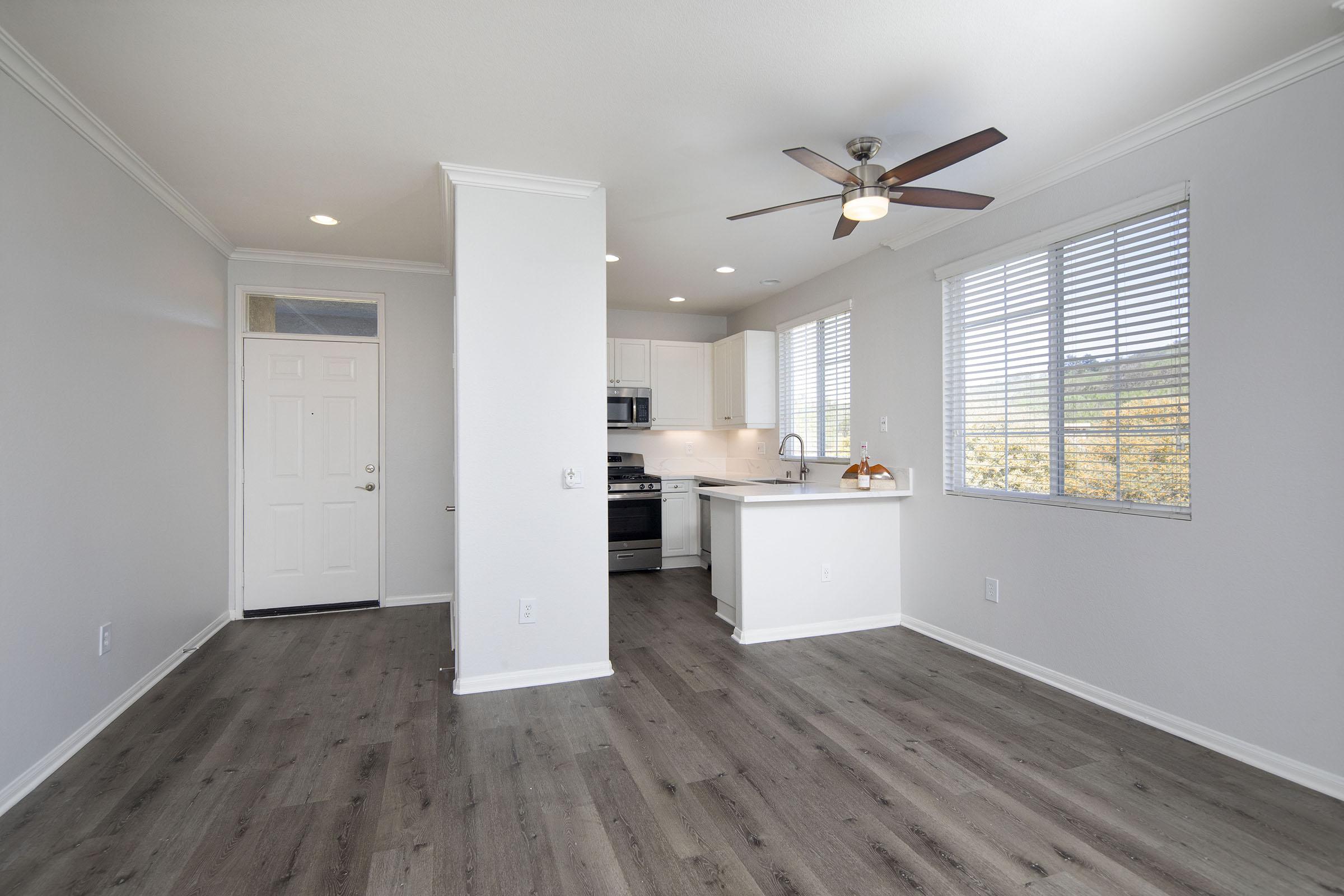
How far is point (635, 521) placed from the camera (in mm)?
5820

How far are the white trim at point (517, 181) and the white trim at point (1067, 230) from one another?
2.10 meters

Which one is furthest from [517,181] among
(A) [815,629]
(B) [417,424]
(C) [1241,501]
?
(C) [1241,501]

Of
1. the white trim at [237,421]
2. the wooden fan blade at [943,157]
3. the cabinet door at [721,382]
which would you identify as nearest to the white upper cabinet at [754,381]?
the cabinet door at [721,382]

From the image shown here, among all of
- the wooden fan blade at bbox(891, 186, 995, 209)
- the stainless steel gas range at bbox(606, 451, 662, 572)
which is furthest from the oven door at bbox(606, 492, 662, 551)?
the wooden fan blade at bbox(891, 186, 995, 209)

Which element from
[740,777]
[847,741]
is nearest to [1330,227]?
[847,741]

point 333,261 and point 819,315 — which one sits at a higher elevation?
point 333,261

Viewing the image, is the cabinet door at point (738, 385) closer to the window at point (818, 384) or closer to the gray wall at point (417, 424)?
the window at point (818, 384)

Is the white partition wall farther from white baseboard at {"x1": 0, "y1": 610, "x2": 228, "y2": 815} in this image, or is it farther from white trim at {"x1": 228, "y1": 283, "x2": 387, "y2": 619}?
white trim at {"x1": 228, "y1": 283, "x2": 387, "y2": 619}

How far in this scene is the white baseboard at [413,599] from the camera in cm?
473

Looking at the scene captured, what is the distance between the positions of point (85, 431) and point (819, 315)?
445cm

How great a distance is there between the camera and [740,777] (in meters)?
2.31

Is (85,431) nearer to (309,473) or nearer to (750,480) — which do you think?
(309,473)

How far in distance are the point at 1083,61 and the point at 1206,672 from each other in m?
2.36

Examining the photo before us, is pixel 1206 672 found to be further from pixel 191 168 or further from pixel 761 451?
pixel 191 168
